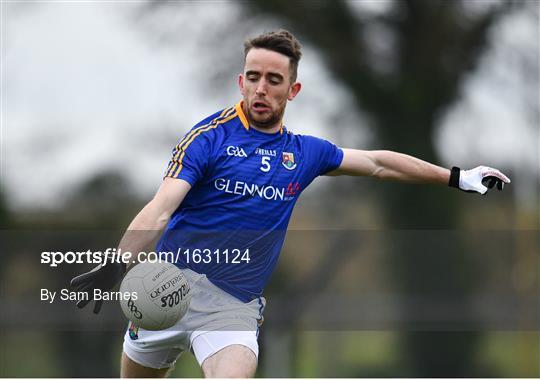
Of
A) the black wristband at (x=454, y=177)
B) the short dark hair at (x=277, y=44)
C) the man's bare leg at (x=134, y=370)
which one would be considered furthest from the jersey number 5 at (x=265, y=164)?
the man's bare leg at (x=134, y=370)

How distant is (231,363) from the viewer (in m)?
5.55

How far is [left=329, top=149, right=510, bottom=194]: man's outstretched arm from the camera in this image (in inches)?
253

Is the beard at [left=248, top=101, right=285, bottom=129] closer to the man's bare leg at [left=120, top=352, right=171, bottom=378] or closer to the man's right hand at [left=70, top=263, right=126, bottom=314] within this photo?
the man's right hand at [left=70, top=263, right=126, bottom=314]

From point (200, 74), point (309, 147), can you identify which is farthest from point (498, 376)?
point (309, 147)

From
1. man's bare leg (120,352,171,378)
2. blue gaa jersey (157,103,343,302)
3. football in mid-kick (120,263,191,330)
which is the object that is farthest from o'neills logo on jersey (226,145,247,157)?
man's bare leg (120,352,171,378)

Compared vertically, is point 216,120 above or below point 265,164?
above

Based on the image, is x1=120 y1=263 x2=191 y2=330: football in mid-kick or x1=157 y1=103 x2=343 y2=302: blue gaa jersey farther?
x1=157 y1=103 x2=343 y2=302: blue gaa jersey

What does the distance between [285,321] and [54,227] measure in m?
4.30

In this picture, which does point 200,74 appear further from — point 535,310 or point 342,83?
point 535,310

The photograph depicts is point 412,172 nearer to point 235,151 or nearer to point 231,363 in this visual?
point 235,151

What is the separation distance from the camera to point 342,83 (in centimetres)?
1844

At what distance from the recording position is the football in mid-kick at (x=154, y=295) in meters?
5.58

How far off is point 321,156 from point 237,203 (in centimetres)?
64

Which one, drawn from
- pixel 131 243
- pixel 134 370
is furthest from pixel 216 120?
pixel 134 370
